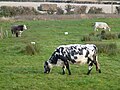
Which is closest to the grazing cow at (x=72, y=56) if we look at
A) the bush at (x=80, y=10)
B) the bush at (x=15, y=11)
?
the bush at (x=15, y=11)

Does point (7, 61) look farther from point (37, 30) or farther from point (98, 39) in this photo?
point (37, 30)

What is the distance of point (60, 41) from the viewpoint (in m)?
27.1

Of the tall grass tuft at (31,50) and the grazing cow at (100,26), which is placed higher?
the tall grass tuft at (31,50)

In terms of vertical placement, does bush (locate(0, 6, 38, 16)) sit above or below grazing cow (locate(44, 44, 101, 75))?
below

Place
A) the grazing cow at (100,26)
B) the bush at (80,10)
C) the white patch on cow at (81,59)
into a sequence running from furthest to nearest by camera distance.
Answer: the bush at (80,10)
the grazing cow at (100,26)
the white patch on cow at (81,59)

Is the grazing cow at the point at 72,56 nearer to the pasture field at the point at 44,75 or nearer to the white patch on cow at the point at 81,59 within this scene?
the white patch on cow at the point at 81,59

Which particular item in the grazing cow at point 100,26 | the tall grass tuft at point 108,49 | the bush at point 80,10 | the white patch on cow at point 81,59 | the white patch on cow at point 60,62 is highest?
the white patch on cow at point 81,59

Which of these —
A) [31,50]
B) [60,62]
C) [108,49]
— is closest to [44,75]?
[60,62]

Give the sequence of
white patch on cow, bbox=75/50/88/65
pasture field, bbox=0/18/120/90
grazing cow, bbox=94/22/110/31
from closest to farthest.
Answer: pasture field, bbox=0/18/120/90 < white patch on cow, bbox=75/50/88/65 < grazing cow, bbox=94/22/110/31

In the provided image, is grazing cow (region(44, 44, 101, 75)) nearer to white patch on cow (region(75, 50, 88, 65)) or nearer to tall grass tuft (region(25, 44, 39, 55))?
white patch on cow (region(75, 50, 88, 65))

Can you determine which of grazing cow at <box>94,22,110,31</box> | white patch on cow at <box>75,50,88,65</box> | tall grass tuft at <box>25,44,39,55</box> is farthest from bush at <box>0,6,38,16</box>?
white patch on cow at <box>75,50,88,65</box>

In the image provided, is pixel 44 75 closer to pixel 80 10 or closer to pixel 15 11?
pixel 15 11

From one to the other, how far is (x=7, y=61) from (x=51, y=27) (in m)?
18.7

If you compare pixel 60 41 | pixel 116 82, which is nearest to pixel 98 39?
pixel 60 41
